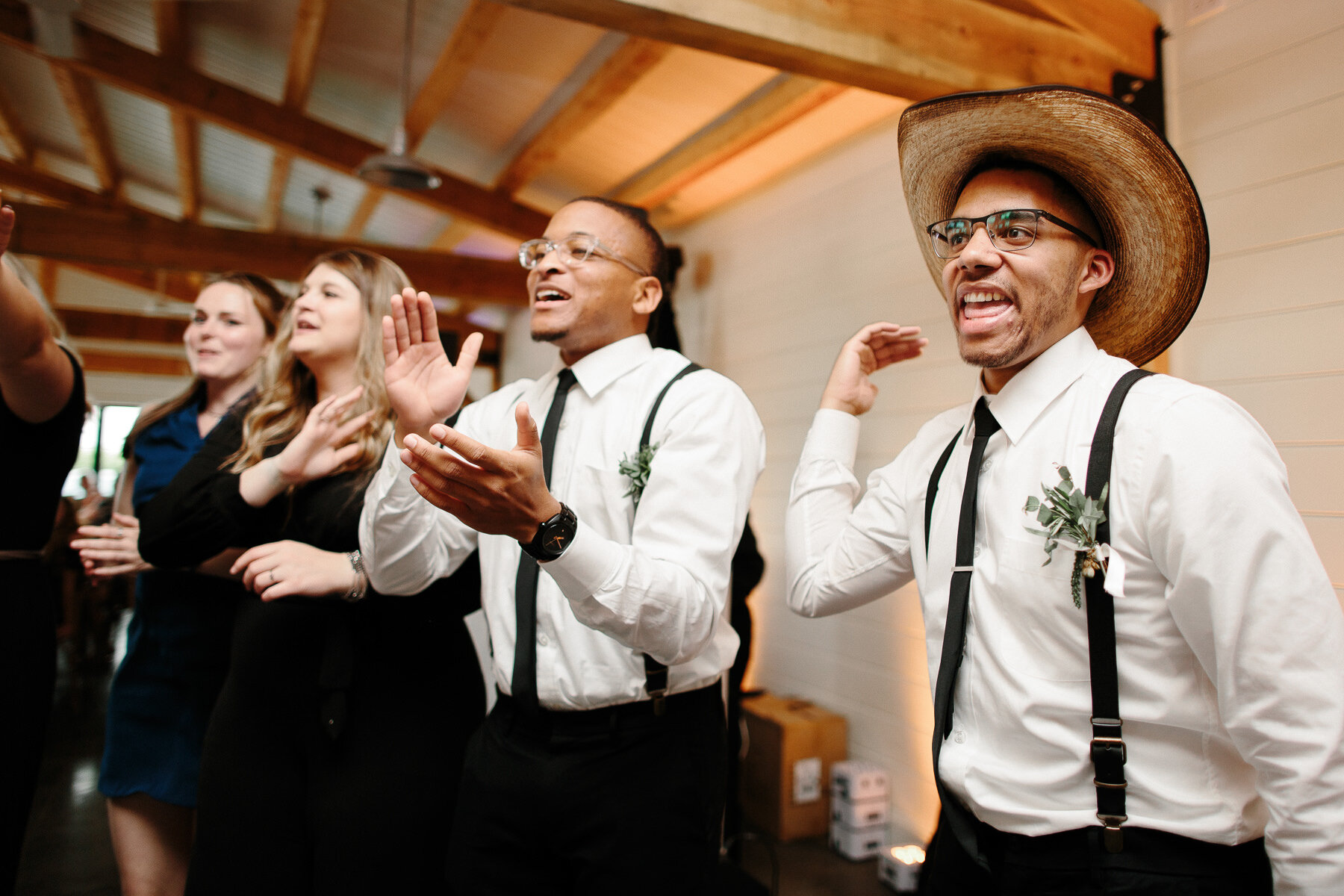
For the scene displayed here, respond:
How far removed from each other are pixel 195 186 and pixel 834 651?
7.02 m

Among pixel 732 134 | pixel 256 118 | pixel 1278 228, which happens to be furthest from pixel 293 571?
pixel 256 118

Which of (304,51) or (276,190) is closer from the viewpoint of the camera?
(304,51)

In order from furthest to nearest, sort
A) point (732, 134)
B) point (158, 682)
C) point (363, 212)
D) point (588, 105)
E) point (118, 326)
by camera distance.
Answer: point (118, 326), point (363, 212), point (588, 105), point (732, 134), point (158, 682)

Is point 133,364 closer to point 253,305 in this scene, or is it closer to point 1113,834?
point 253,305

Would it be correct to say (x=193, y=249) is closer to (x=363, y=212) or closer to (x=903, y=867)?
(x=363, y=212)

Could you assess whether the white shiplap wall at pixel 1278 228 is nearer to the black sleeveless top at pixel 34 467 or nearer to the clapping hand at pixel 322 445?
the clapping hand at pixel 322 445

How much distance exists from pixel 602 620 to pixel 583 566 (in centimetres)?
10

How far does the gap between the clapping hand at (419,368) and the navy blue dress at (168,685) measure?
1.01 meters

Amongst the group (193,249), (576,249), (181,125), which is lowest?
(576,249)

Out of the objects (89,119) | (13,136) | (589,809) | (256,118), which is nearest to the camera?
(589,809)

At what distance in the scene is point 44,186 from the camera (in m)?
7.13

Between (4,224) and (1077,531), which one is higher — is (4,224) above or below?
above

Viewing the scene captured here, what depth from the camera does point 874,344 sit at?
1612 millimetres

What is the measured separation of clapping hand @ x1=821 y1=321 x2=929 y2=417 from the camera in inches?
62.2
